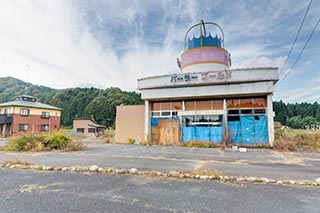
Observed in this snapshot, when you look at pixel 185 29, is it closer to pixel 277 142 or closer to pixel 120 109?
pixel 120 109

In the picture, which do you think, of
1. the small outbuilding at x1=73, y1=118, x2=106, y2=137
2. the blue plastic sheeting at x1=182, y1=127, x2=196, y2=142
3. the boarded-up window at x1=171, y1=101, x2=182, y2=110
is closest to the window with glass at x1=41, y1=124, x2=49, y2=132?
the small outbuilding at x1=73, y1=118, x2=106, y2=137

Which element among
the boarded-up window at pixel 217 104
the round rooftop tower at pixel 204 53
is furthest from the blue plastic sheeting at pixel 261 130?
the round rooftop tower at pixel 204 53

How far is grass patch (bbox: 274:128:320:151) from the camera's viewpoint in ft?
38.1

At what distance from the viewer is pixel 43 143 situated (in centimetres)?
1140

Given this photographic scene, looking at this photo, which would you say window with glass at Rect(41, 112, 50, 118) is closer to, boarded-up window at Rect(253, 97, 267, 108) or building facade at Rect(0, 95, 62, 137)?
building facade at Rect(0, 95, 62, 137)

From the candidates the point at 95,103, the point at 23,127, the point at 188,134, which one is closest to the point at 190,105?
the point at 188,134

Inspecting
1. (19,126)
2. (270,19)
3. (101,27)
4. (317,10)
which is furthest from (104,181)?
(19,126)

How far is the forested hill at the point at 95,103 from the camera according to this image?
5231cm

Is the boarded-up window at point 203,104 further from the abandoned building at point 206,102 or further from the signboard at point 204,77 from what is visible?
the signboard at point 204,77

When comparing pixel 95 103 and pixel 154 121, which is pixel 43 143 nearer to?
pixel 154 121

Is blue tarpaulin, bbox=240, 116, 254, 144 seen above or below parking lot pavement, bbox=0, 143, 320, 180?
above

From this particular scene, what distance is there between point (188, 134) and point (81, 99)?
56792 mm

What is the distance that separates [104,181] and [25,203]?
69.8 inches

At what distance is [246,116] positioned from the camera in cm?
1368
